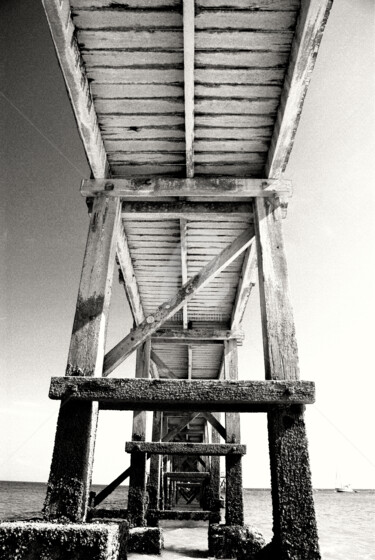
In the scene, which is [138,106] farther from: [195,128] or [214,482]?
[214,482]

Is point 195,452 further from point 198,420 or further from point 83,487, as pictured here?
point 198,420

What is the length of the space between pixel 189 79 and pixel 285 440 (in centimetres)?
250

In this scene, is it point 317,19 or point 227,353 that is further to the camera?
point 227,353

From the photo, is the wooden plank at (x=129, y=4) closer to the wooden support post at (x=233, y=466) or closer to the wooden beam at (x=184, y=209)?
the wooden beam at (x=184, y=209)

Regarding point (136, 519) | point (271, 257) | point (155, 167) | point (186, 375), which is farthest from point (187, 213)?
point (186, 375)

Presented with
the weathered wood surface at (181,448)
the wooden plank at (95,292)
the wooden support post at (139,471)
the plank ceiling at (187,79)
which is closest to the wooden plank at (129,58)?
the plank ceiling at (187,79)

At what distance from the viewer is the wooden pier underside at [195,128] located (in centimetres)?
253

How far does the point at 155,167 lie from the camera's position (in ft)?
12.4

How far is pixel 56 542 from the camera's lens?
1.60 m

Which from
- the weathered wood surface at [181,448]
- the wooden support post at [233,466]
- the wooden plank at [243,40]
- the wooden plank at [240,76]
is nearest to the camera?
the wooden plank at [243,40]

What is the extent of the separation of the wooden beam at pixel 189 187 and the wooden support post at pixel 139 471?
2.76m

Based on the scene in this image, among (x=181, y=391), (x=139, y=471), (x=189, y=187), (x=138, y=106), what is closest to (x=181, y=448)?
(x=139, y=471)

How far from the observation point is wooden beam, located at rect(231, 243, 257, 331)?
5155 millimetres

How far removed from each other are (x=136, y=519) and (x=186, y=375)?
19.2 ft
